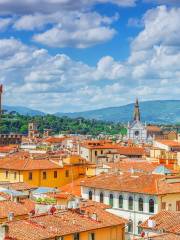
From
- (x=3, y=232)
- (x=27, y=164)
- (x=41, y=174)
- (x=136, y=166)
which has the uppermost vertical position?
(x=27, y=164)

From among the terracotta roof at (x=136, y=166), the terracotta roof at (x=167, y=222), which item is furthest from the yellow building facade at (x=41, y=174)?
the terracotta roof at (x=167, y=222)

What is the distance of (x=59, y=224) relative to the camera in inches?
1352

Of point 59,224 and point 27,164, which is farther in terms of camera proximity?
point 27,164

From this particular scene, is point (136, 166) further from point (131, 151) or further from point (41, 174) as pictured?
point (131, 151)

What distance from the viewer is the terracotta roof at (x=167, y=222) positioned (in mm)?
37031

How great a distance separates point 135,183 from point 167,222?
15.4 metres

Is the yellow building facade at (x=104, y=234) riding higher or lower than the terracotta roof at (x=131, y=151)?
lower

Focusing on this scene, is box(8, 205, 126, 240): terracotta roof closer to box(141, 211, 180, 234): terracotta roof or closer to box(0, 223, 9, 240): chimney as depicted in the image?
box(0, 223, 9, 240): chimney

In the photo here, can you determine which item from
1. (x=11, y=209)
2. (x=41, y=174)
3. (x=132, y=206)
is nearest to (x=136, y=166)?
(x=41, y=174)

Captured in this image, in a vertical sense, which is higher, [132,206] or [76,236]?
[76,236]

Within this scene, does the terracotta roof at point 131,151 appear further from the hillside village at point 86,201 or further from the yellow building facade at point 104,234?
the yellow building facade at point 104,234

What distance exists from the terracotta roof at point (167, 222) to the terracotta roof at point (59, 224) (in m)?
2.31

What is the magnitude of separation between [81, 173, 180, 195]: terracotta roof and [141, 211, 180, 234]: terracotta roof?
10232mm

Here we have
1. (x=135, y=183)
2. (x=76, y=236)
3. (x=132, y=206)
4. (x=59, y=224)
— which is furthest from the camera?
(x=135, y=183)
